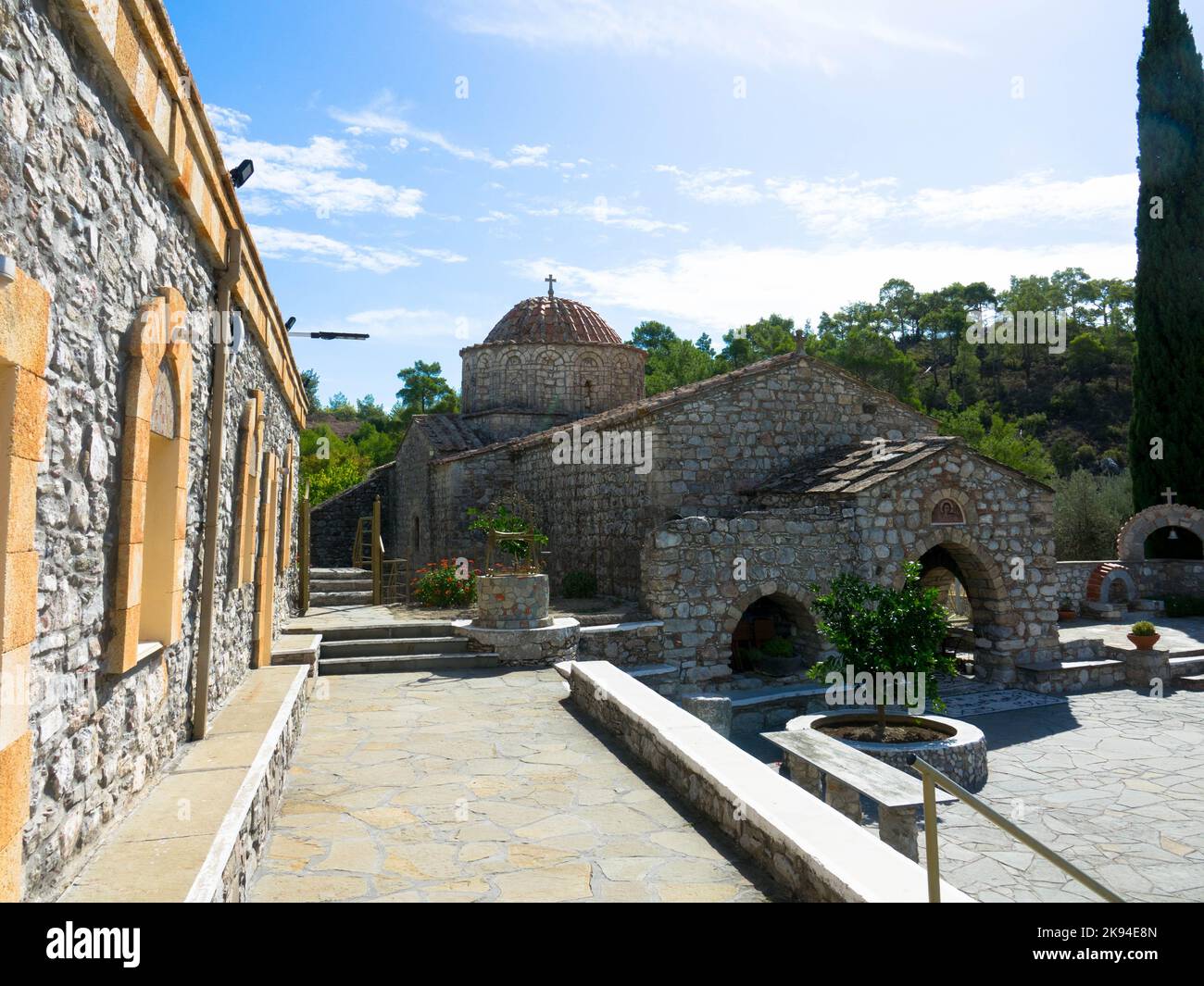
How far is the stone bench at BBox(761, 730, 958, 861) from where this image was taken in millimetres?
6359

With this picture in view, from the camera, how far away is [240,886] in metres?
3.60

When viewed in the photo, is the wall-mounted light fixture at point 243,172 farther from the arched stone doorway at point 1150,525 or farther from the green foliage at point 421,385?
the green foliage at point 421,385

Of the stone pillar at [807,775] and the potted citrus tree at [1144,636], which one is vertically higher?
the potted citrus tree at [1144,636]

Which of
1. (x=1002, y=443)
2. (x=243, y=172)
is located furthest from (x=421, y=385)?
(x=243, y=172)

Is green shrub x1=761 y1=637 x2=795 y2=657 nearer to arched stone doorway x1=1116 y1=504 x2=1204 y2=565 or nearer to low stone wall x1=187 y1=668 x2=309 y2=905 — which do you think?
low stone wall x1=187 y1=668 x2=309 y2=905

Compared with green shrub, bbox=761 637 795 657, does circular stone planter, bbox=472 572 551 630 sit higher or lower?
higher

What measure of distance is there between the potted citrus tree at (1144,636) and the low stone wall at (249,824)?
1401 cm

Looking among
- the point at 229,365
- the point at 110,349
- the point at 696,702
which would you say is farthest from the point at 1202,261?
the point at 110,349

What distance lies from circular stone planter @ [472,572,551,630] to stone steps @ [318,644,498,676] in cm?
45

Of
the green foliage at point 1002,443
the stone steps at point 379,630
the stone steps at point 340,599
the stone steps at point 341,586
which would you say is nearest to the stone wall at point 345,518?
the stone steps at point 341,586

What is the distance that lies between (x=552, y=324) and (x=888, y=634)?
16.5 m

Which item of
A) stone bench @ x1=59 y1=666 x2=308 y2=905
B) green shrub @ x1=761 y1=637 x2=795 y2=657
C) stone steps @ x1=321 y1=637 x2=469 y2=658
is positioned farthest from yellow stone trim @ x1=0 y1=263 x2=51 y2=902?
green shrub @ x1=761 y1=637 x2=795 y2=657

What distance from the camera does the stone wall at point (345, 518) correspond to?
25.0m

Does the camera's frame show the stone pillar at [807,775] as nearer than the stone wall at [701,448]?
Yes
